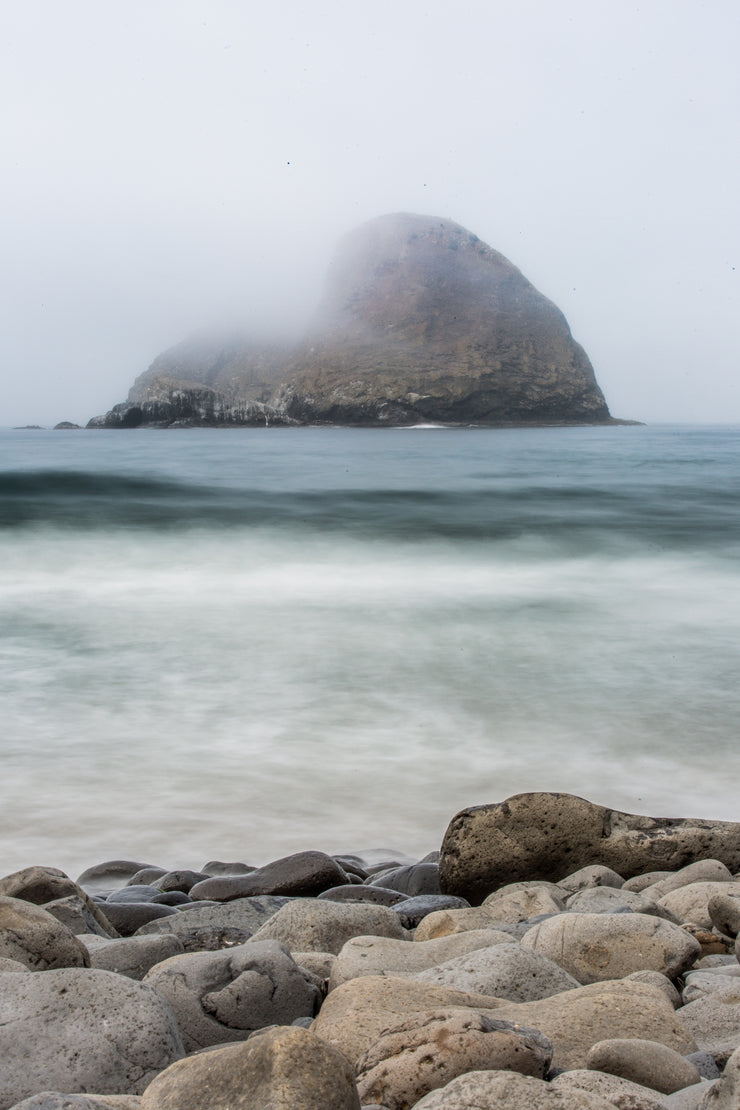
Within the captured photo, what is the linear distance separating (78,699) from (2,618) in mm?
3152

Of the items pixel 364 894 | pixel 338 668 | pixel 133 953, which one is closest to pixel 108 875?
pixel 364 894

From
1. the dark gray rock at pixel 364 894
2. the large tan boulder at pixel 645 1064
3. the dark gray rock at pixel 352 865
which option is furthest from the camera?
the dark gray rock at pixel 352 865

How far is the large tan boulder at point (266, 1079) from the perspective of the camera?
1.45 meters

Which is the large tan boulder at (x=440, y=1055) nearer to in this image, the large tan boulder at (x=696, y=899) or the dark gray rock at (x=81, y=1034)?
the dark gray rock at (x=81, y=1034)

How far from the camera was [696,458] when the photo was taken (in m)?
30.3

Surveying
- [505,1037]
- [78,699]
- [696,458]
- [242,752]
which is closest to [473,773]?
[242,752]

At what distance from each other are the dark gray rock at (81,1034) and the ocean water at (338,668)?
7.26 ft

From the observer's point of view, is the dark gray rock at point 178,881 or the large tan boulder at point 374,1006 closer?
the large tan boulder at point 374,1006

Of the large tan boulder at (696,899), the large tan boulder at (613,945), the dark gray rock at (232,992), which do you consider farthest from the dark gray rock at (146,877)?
Result: the large tan boulder at (696,899)

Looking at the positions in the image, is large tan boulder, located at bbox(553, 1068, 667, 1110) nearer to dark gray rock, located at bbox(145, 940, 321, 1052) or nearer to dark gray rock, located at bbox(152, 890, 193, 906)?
dark gray rock, located at bbox(145, 940, 321, 1052)

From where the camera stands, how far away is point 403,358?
100 m

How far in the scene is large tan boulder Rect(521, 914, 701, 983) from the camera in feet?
8.32

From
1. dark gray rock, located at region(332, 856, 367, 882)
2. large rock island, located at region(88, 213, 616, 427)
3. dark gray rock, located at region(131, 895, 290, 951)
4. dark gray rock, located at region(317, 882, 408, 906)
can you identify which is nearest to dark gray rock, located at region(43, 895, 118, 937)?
dark gray rock, located at region(131, 895, 290, 951)

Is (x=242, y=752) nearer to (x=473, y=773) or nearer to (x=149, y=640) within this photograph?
(x=473, y=773)
